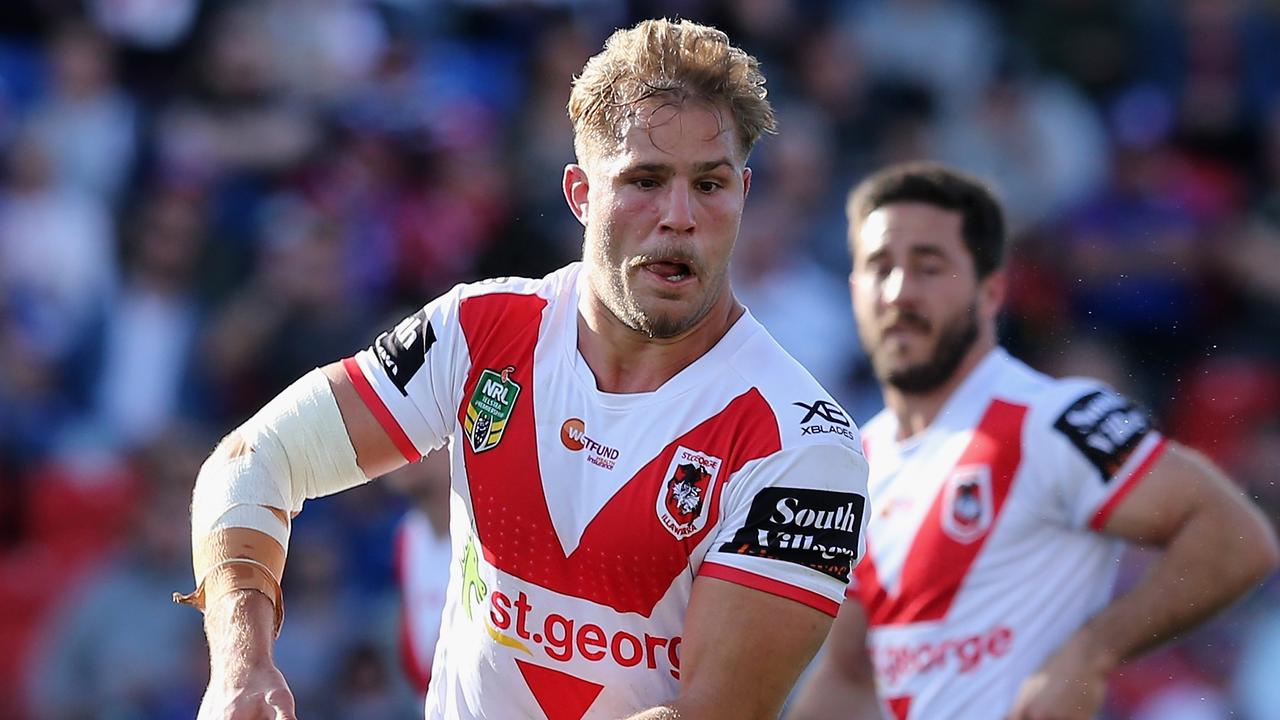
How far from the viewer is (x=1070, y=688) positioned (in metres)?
5.38

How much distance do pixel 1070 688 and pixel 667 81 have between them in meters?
2.35

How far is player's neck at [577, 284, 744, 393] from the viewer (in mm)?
4375

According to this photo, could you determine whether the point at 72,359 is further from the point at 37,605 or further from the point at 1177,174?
the point at 1177,174

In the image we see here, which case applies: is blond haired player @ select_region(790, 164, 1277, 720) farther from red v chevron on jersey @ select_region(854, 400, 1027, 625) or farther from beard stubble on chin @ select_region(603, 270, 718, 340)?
beard stubble on chin @ select_region(603, 270, 718, 340)

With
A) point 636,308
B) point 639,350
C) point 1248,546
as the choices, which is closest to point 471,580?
point 639,350

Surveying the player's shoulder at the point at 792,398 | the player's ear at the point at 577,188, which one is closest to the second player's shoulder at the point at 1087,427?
the player's shoulder at the point at 792,398

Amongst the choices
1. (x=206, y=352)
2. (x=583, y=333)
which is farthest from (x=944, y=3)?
(x=583, y=333)

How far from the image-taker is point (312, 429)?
4.34 meters

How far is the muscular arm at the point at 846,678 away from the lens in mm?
6223

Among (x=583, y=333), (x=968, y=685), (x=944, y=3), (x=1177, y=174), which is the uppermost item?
(x=944, y=3)

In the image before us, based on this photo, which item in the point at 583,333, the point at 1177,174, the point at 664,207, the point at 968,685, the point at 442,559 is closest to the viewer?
the point at 664,207

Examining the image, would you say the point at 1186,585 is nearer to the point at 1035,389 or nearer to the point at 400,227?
the point at 1035,389

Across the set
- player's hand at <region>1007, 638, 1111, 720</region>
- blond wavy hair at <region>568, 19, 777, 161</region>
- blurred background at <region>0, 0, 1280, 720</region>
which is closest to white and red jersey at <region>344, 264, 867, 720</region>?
blond wavy hair at <region>568, 19, 777, 161</region>

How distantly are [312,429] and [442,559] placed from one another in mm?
2987
